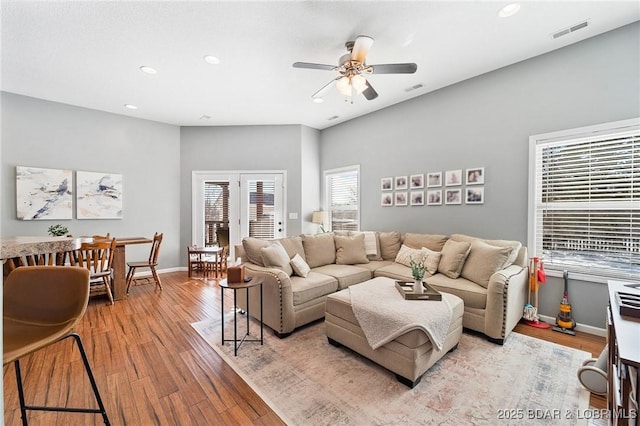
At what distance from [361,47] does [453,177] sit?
2.33m

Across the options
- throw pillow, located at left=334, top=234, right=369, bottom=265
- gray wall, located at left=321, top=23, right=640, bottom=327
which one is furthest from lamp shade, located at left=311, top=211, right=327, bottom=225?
throw pillow, located at left=334, top=234, right=369, bottom=265

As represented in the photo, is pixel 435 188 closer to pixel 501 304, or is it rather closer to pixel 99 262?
pixel 501 304

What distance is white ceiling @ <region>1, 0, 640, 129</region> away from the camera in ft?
7.76

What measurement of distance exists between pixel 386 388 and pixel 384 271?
172 centimetres

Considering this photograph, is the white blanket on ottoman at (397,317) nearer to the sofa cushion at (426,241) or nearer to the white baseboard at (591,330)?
the sofa cushion at (426,241)

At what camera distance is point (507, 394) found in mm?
1895

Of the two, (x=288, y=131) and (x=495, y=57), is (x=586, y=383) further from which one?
(x=288, y=131)

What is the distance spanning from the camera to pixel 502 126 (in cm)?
342

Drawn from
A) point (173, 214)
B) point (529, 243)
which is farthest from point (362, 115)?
point (173, 214)

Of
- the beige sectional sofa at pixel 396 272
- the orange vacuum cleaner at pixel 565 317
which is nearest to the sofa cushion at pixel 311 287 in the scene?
the beige sectional sofa at pixel 396 272

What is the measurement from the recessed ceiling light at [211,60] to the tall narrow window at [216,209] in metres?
2.86

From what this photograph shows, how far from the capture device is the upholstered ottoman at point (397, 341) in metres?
1.93

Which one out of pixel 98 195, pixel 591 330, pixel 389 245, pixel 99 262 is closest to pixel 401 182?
pixel 389 245

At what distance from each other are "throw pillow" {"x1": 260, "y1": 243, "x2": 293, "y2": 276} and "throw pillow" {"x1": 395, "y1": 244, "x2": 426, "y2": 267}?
166 centimetres
